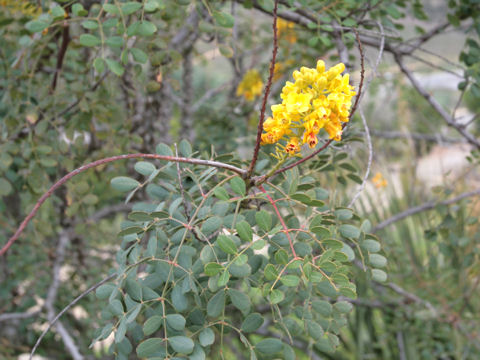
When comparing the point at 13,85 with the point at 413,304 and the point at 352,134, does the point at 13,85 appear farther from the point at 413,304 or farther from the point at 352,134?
the point at 413,304

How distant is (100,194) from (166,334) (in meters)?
1.58

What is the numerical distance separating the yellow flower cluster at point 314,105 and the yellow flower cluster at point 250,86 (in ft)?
3.89

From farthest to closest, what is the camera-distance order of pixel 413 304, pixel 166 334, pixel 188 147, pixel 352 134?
1. pixel 413 304
2. pixel 352 134
3. pixel 188 147
4. pixel 166 334

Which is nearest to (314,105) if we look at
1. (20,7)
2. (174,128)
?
(20,7)

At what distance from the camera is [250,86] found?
5.68 ft

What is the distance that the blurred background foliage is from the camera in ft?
2.94

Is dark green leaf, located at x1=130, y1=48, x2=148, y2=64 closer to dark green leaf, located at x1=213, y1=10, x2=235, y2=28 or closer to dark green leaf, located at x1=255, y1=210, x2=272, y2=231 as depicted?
dark green leaf, located at x1=213, y1=10, x2=235, y2=28

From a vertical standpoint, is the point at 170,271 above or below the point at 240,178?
below

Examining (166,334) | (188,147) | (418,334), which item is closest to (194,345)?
(166,334)

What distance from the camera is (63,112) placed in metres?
0.98

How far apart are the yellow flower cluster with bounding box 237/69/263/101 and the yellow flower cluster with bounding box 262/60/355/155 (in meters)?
1.19

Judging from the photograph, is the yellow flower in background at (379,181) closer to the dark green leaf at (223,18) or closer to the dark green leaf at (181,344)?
the dark green leaf at (223,18)

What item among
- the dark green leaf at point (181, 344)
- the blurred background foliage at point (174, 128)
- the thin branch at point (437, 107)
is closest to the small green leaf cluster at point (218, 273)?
the dark green leaf at point (181, 344)

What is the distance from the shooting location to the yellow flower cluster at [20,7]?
101cm
